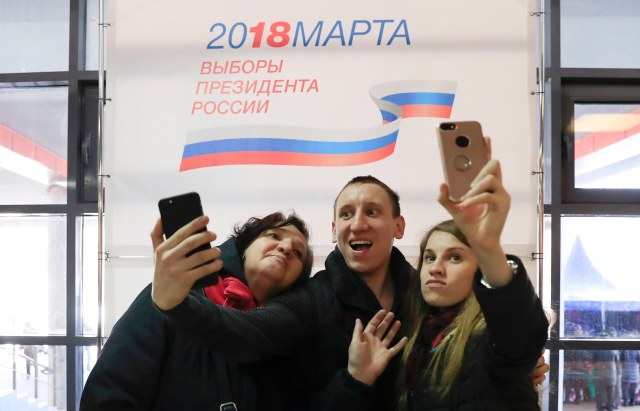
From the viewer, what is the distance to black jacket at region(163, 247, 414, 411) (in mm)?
1517

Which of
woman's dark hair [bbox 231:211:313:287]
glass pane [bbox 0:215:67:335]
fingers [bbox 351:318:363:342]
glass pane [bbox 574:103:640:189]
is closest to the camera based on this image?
fingers [bbox 351:318:363:342]

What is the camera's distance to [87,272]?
3.43 metres

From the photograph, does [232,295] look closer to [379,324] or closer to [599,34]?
[379,324]

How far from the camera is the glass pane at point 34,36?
3.57 metres

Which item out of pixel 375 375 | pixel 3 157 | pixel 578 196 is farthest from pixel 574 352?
pixel 3 157

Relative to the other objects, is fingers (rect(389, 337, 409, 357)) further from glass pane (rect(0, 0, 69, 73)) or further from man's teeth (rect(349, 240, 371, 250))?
glass pane (rect(0, 0, 69, 73))

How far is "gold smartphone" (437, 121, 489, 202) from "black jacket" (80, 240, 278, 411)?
2.23ft

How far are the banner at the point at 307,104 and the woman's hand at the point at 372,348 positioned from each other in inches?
39.0

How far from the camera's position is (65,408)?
3.49 metres

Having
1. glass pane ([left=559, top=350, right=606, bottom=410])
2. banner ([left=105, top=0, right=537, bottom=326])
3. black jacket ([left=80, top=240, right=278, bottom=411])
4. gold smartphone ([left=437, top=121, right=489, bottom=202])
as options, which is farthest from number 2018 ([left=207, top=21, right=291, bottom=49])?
glass pane ([left=559, top=350, right=606, bottom=410])

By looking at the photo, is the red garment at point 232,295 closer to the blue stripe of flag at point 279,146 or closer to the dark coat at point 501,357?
the dark coat at point 501,357

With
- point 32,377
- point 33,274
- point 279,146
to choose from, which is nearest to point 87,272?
point 33,274

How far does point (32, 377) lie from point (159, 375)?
2173 mm

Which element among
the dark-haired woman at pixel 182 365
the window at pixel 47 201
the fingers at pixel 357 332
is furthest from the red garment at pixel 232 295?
the window at pixel 47 201
